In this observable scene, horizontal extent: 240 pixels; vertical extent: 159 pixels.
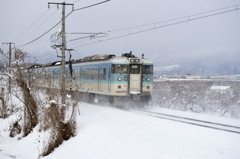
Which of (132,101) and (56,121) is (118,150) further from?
(132,101)

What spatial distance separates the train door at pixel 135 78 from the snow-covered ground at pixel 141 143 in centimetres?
479

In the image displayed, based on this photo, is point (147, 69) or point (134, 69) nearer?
point (134, 69)

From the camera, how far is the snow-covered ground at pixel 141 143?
6.32 metres

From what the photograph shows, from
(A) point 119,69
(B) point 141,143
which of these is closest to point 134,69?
A: (A) point 119,69

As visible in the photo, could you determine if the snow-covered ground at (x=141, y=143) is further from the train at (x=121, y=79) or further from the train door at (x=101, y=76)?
the train door at (x=101, y=76)

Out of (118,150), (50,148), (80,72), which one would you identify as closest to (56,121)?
(50,148)

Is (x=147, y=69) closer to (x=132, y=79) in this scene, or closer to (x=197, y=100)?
(x=132, y=79)

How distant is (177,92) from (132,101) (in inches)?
707

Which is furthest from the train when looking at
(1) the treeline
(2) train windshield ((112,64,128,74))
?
(1) the treeline

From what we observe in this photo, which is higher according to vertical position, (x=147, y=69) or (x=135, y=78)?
(x=147, y=69)

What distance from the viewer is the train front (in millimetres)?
14578

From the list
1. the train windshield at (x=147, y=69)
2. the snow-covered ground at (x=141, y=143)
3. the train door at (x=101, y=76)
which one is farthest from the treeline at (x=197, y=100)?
the snow-covered ground at (x=141, y=143)

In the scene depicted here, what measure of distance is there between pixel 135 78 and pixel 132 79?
21cm

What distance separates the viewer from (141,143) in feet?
22.9
